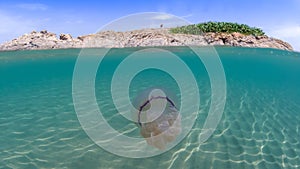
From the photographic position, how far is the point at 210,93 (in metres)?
19.0

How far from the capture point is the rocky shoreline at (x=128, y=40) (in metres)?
91.2

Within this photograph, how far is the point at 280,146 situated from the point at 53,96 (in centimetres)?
1638

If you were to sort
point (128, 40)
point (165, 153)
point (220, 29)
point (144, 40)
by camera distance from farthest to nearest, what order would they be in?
point (220, 29)
point (128, 40)
point (144, 40)
point (165, 153)

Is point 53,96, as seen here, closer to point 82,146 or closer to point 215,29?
point 82,146

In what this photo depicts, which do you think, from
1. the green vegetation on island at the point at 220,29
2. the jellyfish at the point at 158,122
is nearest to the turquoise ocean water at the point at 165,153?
the jellyfish at the point at 158,122

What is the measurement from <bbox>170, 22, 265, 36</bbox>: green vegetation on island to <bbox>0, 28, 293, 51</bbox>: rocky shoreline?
523 cm

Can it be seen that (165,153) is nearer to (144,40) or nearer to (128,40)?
(144,40)

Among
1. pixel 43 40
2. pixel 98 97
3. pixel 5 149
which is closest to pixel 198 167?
pixel 5 149

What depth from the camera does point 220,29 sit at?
4035 inches

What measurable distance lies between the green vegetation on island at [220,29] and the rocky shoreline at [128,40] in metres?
5.23

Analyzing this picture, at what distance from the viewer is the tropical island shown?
9131 cm

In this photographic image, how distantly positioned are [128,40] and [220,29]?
42.9 meters

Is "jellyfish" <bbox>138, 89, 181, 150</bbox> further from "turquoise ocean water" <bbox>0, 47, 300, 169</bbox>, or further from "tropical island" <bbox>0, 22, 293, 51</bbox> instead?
"tropical island" <bbox>0, 22, 293, 51</bbox>

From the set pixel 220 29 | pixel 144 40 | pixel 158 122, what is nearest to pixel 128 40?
pixel 144 40
